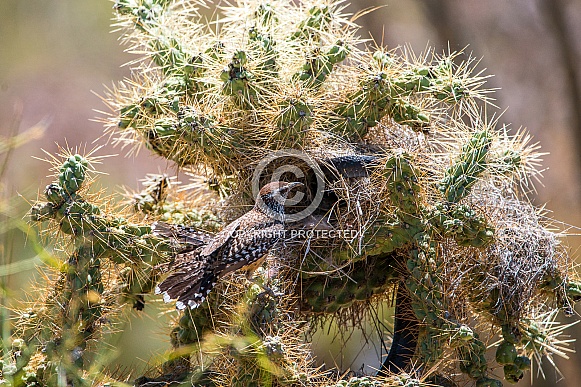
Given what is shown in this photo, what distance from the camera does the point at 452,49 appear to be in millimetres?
3973

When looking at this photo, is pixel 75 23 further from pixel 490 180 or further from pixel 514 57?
pixel 490 180

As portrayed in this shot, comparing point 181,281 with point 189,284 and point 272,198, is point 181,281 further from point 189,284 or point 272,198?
point 272,198

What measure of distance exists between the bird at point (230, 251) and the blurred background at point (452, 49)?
2.29 metres

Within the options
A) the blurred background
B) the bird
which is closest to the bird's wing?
the bird

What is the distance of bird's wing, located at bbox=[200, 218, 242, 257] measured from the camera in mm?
1732

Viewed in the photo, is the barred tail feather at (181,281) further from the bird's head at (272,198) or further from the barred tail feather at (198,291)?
the bird's head at (272,198)

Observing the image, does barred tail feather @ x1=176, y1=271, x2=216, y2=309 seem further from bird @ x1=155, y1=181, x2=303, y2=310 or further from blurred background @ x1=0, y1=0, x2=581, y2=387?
blurred background @ x1=0, y1=0, x2=581, y2=387

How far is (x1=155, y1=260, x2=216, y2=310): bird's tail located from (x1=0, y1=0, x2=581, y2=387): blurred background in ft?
7.69

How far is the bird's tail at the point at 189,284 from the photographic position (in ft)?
5.34

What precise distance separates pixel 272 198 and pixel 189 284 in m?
0.32

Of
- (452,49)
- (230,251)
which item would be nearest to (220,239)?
(230,251)

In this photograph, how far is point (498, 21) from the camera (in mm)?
4324

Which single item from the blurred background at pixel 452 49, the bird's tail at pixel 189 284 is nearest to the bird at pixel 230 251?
the bird's tail at pixel 189 284

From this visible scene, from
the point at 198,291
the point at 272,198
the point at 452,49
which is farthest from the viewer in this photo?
the point at 452,49
